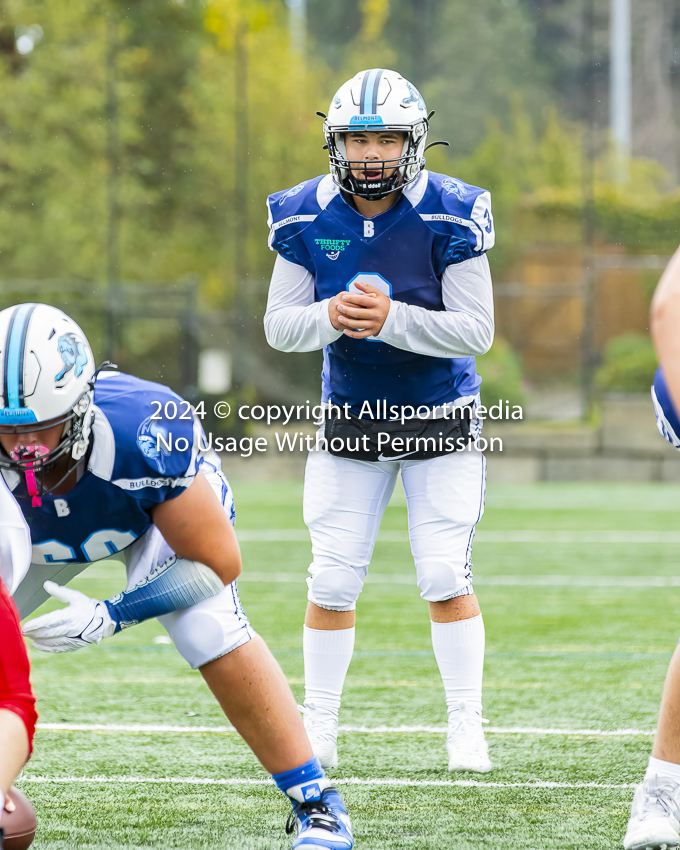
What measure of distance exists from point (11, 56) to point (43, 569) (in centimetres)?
1388

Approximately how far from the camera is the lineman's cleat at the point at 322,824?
219cm

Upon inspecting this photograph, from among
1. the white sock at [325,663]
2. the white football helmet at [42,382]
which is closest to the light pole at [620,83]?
the white sock at [325,663]

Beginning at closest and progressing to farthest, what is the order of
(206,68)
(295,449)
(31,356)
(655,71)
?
(31,356) → (295,449) → (206,68) → (655,71)

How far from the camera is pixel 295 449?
11.9 meters

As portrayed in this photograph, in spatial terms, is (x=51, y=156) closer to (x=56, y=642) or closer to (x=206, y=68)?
(x=206, y=68)

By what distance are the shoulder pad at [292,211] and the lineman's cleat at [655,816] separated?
5.02 feet

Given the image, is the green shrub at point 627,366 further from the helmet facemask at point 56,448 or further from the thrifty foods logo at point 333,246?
the helmet facemask at point 56,448

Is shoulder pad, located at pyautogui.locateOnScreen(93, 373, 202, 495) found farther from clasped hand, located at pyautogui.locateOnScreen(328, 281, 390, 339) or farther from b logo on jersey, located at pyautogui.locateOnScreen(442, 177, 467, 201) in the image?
b logo on jersey, located at pyautogui.locateOnScreen(442, 177, 467, 201)

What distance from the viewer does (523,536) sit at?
7.68 metres

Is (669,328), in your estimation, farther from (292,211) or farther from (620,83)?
(620,83)

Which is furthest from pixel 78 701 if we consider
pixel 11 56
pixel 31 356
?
pixel 11 56

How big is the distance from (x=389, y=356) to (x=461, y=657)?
0.77 m

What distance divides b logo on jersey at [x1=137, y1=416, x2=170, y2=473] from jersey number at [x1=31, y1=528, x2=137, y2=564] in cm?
23

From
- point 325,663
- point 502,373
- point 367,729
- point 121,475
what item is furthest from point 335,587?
point 502,373
